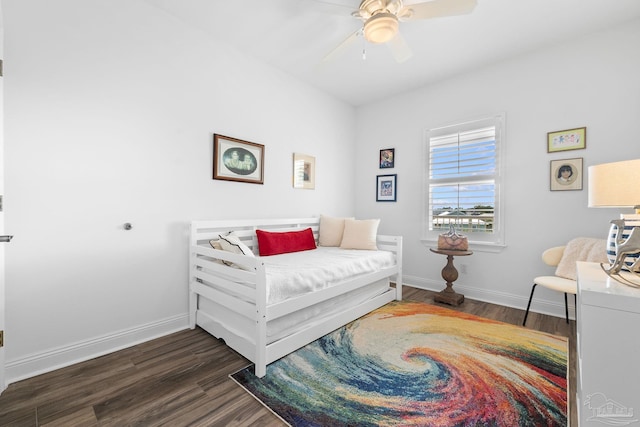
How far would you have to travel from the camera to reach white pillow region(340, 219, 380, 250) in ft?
10.3

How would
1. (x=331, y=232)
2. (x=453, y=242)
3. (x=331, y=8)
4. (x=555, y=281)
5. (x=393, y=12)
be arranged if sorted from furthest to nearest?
(x=331, y=232) → (x=453, y=242) → (x=555, y=281) → (x=331, y=8) → (x=393, y=12)

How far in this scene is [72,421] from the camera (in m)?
1.36

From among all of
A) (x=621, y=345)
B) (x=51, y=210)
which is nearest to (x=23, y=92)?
(x=51, y=210)

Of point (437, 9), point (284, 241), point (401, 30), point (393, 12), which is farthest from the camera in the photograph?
point (284, 241)

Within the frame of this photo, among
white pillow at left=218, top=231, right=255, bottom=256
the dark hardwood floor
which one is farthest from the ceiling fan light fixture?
the dark hardwood floor

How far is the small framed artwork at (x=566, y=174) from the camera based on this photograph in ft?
8.51

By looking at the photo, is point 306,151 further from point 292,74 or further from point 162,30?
point 162,30

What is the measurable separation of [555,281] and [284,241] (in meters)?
2.44

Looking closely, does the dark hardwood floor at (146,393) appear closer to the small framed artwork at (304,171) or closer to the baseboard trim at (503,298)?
the baseboard trim at (503,298)

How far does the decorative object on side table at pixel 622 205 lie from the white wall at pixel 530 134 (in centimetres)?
170

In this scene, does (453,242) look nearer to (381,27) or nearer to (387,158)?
(387,158)

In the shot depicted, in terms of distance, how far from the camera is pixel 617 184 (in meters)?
1.21

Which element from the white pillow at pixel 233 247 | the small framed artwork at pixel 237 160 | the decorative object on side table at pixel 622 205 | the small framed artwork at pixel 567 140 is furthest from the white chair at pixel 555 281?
the small framed artwork at pixel 237 160

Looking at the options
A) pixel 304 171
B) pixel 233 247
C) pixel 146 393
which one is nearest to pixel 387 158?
pixel 304 171
